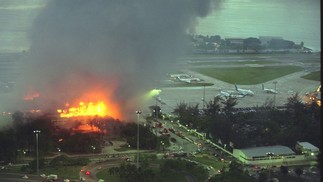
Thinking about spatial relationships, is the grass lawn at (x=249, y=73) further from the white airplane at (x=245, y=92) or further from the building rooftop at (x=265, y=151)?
the building rooftop at (x=265, y=151)

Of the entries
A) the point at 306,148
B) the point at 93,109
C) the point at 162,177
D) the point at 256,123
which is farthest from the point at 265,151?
the point at 93,109

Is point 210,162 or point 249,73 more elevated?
point 249,73

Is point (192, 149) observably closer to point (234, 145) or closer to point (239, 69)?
point (234, 145)

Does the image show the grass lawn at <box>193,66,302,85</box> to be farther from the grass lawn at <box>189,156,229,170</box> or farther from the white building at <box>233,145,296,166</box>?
the grass lawn at <box>189,156,229,170</box>

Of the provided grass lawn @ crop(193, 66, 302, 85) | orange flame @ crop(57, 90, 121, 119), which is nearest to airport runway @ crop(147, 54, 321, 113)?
grass lawn @ crop(193, 66, 302, 85)

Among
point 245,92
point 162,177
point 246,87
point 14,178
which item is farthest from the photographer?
point 246,87

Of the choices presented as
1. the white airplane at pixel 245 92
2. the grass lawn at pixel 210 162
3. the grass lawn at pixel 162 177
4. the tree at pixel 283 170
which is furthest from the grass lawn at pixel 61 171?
the white airplane at pixel 245 92

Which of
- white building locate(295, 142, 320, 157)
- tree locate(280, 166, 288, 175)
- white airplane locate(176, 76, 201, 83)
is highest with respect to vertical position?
white airplane locate(176, 76, 201, 83)

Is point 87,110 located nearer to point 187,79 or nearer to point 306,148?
point 306,148

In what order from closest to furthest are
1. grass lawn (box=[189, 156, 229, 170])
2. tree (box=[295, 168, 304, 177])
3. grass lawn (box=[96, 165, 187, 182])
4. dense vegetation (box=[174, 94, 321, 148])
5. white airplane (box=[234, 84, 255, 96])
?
1. grass lawn (box=[96, 165, 187, 182])
2. tree (box=[295, 168, 304, 177])
3. grass lawn (box=[189, 156, 229, 170])
4. dense vegetation (box=[174, 94, 321, 148])
5. white airplane (box=[234, 84, 255, 96])
